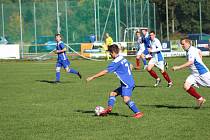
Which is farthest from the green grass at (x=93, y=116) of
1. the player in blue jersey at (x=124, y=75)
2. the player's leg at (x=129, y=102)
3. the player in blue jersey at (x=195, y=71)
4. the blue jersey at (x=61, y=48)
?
the blue jersey at (x=61, y=48)

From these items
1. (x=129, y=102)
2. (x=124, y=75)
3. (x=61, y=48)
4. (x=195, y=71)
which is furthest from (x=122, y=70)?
(x=61, y=48)

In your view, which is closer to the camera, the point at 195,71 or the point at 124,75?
the point at 124,75

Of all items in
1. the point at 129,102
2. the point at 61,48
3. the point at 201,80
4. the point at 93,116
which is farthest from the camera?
the point at 61,48

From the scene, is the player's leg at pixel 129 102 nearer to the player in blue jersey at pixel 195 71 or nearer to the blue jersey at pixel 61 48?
the player in blue jersey at pixel 195 71

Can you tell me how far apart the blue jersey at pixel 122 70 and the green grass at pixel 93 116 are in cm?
77

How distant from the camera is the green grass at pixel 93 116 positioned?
10.9 meters

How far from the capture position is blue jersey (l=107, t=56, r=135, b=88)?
41.7 ft

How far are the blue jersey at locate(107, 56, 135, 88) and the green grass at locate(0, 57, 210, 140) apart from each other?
773 mm

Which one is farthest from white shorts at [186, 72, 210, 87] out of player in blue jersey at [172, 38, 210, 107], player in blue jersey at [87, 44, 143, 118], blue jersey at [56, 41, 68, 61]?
blue jersey at [56, 41, 68, 61]

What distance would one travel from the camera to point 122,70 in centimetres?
1285

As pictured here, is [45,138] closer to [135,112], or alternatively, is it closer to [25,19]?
[135,112]

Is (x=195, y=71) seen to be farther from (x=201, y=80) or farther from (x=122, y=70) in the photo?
(x=122, y=70)

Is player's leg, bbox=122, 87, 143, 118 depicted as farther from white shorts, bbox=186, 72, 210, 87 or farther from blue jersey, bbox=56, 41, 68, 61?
blue jersey, bbox=56, 41, 68, 61

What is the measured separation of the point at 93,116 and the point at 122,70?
1321 millimetres
